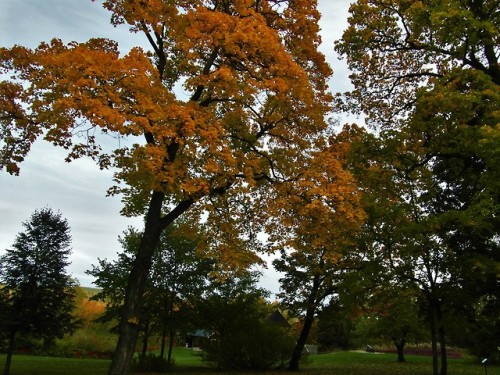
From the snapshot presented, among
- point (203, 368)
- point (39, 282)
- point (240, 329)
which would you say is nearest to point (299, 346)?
point (240, 329)

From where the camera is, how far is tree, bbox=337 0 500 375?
37.1 ft

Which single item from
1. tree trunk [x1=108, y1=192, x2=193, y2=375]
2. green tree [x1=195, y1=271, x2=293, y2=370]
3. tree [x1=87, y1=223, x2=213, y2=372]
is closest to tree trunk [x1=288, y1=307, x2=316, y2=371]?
green tree [x1=195, y1=271, x2=293, y2=370]

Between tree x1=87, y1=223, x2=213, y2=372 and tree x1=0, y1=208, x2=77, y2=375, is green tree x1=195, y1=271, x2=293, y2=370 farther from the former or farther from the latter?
tree x1=0, y1=208, x2=77, y2=375

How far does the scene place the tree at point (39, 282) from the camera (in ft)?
72.0

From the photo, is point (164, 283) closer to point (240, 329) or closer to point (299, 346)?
point (240, 329)

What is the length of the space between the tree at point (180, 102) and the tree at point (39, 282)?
1207cm

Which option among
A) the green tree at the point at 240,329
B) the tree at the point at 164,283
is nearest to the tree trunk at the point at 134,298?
the green tree at the point at 240,329

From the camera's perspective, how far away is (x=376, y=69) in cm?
1550

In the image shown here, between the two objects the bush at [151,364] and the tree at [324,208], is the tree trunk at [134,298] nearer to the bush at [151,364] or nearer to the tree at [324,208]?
the tree at [324,208]

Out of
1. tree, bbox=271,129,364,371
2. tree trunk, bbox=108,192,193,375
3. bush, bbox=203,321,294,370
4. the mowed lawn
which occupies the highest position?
tree, bbox=271,129,364,371

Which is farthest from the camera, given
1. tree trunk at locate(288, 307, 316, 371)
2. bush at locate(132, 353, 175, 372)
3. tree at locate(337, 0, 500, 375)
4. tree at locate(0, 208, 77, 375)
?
tree trunk at locate(288, 307, 316, 371)

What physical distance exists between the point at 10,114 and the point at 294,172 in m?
7.64

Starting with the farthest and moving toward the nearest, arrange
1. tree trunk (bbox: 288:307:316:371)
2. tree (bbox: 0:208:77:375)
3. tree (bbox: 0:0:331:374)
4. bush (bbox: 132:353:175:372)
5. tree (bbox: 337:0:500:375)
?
tree trunk (bbox: 288:307:316:371) < bush (bbox: 132:353:175:372) < tree (bbox: 0:208:77:375) < tree (bbox: 337:0:500:375) < tree (bbox: 0:0:331:374)

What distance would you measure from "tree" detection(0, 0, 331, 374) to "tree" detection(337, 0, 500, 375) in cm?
292
